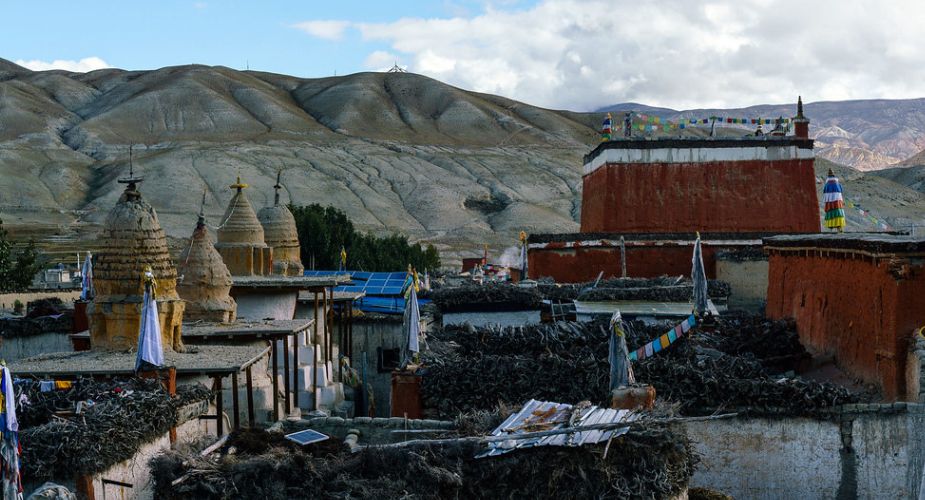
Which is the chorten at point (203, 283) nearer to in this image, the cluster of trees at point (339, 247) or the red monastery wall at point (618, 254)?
the red monastery wall at point (618, 254)

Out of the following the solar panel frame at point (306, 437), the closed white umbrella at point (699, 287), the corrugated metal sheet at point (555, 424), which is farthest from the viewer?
the closed white umbrella at point (699, 287)

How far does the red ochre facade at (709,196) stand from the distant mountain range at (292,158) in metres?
49.5

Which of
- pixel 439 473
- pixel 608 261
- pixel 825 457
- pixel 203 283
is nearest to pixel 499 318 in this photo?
pixel 203 283

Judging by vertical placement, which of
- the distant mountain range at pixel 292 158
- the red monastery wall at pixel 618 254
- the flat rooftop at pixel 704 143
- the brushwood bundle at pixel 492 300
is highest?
the distant mountain range at pixel 292 158

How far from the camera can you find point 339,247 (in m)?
56.7

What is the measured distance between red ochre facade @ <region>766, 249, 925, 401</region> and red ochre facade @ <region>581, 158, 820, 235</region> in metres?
13.0

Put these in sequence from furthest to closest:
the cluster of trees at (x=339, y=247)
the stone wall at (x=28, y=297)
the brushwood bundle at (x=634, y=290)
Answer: the cluster of trees at (x=339, y=247) < the stone wall at (x=28, y=297) < the brushwood bundle at (x=634, y=290)

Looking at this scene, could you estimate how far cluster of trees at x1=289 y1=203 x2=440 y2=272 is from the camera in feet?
183

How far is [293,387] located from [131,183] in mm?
9340

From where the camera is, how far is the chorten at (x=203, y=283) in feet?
72.2

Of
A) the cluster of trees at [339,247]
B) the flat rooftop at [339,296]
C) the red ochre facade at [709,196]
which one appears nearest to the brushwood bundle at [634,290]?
the flat rooftop at [339,296]

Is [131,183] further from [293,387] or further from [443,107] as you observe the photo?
[443,107]

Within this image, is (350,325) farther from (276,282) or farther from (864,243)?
(864,243)

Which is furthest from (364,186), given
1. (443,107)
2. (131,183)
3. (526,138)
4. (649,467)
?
(649,467)
